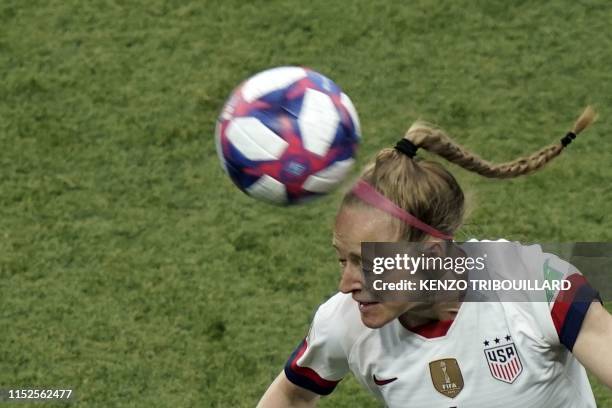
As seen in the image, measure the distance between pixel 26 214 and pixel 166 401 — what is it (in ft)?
4.92

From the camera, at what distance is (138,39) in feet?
24.0

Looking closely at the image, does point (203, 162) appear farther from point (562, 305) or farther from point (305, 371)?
point (562, 305)

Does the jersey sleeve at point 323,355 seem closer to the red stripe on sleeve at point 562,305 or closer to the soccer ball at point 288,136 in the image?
the soccer ball at point 288,136

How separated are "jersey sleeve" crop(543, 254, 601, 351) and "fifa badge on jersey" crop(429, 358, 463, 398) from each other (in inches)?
12.0

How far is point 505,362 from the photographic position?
3195mm

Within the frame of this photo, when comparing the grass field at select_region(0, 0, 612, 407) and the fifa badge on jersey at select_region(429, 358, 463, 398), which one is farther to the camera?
the grass field at select_region(0, 0, 612, 407)

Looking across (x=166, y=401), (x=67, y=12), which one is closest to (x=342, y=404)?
(x=166, y=401)

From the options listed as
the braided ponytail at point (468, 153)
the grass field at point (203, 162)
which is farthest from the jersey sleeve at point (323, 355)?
the grass field at point (203, 162)

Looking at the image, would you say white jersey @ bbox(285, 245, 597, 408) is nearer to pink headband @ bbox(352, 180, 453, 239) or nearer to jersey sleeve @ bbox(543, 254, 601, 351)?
jersey sleeve @ bbox(543, 254, 601, 351)

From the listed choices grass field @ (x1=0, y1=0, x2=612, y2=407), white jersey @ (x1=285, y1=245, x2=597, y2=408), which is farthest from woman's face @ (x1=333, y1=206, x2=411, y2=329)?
grass field @ (x1=0, y1=0, x2=612, y2=407)

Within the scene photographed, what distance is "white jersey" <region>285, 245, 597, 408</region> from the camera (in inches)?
124

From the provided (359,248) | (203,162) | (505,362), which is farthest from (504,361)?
(203,162)

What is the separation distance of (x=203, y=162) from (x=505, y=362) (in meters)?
3.56

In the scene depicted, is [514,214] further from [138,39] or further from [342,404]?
[138,39]
